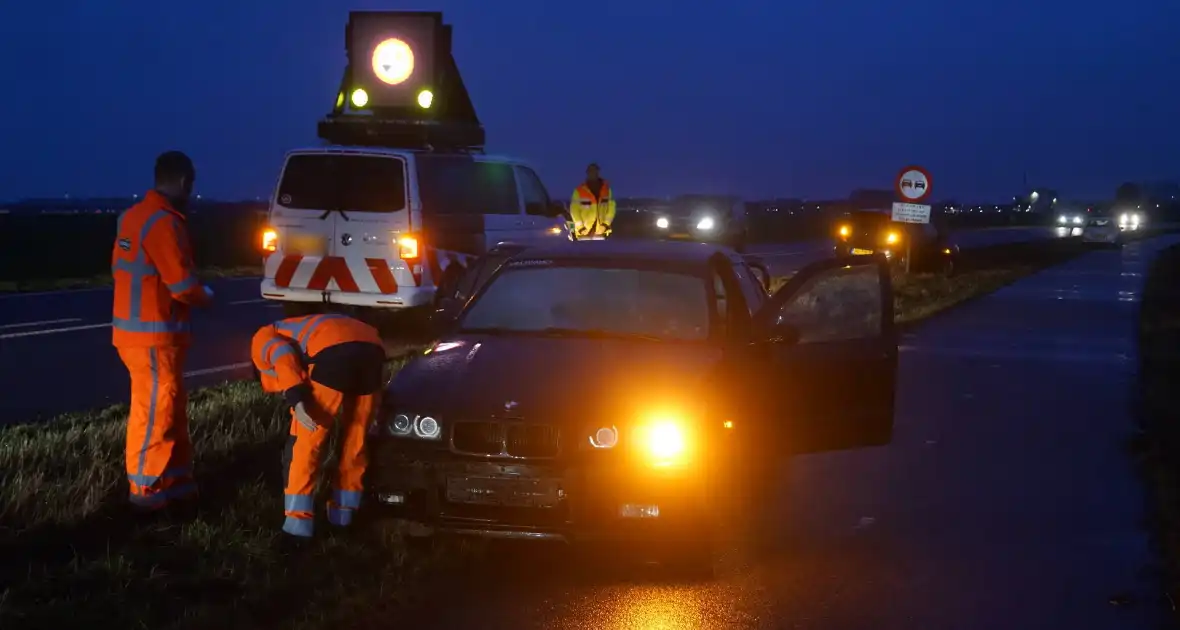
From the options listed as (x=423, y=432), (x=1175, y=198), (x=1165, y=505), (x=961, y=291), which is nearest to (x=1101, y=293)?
(x=961, y=291)

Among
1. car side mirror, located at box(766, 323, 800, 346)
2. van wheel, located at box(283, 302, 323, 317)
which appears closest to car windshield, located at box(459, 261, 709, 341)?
car side mirror, located at box(766, 323, 800, 346)

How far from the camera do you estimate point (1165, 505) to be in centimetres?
773

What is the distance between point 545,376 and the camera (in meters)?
6.56

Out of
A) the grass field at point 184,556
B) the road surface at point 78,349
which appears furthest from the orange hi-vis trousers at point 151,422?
the road surface at point 78,349

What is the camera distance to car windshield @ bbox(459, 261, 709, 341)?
7508 mm

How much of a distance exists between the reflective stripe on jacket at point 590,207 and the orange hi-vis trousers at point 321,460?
9777 mm

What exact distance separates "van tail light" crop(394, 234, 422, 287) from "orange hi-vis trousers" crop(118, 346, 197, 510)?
6.73 meters

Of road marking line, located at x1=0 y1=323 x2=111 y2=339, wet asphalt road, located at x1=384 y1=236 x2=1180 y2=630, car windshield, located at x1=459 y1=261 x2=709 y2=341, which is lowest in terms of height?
wet asphalt road, located at x1=384 y1=236 x2=1180 y2=630

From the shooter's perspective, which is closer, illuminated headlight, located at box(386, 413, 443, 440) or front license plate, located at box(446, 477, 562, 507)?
front license plate, located at box(446, 477, 562, 507)

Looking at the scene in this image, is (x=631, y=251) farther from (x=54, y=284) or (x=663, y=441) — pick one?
(x=54, y=284)

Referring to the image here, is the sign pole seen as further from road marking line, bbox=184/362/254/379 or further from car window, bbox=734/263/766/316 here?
car window, bbox=734/263/766/316

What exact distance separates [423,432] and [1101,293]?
72.5 feet

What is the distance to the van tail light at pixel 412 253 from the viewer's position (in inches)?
518

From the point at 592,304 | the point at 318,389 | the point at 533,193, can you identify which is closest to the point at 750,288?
the point at 592,304
